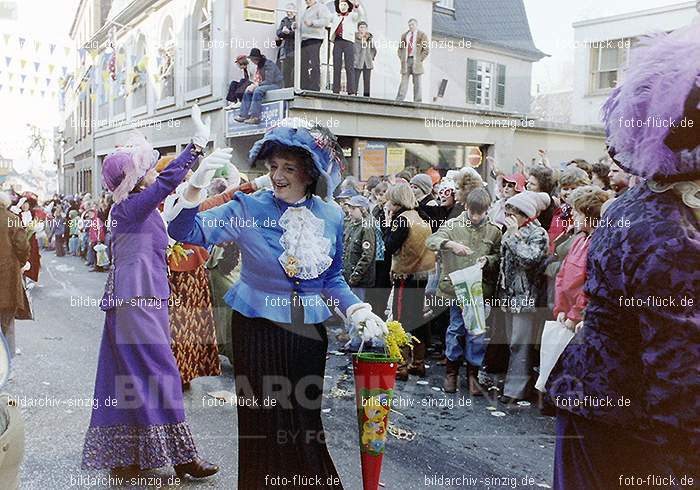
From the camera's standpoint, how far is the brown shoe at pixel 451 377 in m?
5.90

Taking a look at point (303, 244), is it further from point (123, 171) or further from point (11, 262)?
point (11, 262)

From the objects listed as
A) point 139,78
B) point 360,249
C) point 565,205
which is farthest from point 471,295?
point 139,78

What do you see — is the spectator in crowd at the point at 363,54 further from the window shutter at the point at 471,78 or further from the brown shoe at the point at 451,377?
the brown shoe at the point at 451,377

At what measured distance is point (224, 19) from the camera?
12914 mm

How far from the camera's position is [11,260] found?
6242 mm

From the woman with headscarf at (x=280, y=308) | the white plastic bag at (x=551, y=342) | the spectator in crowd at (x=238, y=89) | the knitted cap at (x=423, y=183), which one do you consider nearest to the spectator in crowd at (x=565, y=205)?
the white plastic bag at (x=551, y=342)

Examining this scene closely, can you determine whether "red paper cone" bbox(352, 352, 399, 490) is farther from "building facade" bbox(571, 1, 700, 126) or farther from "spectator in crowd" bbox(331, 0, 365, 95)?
"building facade" bbox(571, 1, 700, 126)

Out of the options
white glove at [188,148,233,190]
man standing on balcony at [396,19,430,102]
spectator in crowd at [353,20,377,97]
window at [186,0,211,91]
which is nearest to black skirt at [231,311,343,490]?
white glove at [188,148,233,190]

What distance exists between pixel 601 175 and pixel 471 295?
5.34 feet

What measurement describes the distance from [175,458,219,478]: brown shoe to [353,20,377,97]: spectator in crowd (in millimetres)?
9020

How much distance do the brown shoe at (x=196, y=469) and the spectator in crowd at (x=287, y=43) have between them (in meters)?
8.82

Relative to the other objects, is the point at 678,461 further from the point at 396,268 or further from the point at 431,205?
the point at 431,205

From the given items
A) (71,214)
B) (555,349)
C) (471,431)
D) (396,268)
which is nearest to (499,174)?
(396,268)

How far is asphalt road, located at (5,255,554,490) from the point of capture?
3.95m
